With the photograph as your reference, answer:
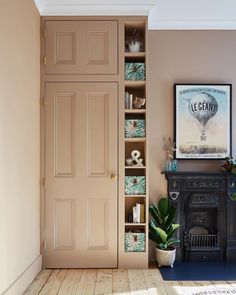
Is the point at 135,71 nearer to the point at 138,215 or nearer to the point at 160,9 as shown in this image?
the point at 160,9

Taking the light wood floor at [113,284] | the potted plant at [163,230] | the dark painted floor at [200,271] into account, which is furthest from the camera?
the potted plant at [163,230]

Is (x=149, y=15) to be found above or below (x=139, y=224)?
above

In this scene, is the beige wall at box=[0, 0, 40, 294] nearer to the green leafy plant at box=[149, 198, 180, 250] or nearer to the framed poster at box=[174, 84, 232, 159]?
the green leafy plant at box=[149, 198, 180, 250]

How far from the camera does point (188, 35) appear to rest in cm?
402

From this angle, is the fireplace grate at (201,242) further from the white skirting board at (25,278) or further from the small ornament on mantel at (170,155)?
the white skirting board at (25,278)

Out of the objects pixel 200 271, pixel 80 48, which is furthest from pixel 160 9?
pixel 200 271

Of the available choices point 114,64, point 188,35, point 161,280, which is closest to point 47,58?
point 114,64

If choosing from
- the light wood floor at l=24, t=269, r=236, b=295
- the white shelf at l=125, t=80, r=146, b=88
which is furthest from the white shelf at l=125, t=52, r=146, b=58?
the light wood floor at l=24, t=269, r=236, b=295

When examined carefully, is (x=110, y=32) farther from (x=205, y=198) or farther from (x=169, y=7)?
(x=205, y=198)

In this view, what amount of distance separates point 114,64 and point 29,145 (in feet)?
4.23

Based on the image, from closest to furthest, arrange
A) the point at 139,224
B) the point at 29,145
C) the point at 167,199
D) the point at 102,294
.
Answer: the point at 102,294
the point at 29,145
the point at 139,224
the point at 167,199

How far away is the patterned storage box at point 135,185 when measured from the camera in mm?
3625

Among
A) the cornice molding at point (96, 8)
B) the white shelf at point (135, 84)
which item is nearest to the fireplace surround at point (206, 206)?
the white shelf at point (135, 84)

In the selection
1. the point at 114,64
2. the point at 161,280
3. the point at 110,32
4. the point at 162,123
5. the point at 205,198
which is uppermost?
the point at 110,32
